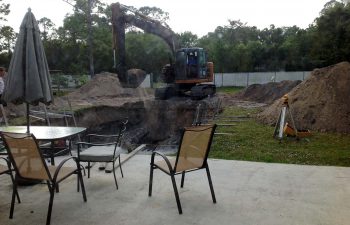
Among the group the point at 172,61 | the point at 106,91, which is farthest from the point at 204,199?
the point at 106,91

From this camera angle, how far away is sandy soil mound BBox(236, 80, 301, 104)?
64.1 feet

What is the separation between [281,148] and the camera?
7.39 m

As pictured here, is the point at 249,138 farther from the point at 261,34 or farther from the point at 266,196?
the point at 261,34

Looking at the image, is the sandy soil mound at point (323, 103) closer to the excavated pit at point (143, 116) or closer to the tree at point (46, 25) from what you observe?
the excavated pit at point (143, 116)

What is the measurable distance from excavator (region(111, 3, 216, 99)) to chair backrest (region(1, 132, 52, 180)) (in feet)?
38.0

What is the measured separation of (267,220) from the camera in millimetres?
3346

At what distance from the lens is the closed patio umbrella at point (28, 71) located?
407 cm

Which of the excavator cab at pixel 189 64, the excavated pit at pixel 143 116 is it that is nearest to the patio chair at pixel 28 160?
the excavated pit at pixel 143 116

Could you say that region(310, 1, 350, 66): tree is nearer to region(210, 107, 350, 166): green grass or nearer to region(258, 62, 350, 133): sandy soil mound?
region(258, 62, 350, 133): sandy soil mound

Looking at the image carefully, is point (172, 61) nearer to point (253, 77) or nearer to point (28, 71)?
point (28, 71)

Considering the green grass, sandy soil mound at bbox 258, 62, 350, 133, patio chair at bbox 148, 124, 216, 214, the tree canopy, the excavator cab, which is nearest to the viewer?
patio chair at bbox 148, 124, 216, 214

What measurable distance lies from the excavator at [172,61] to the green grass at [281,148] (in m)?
6.70

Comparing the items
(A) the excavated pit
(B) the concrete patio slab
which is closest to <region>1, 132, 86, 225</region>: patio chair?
(B) the concrete patio slab

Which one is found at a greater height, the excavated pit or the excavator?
the excavator
